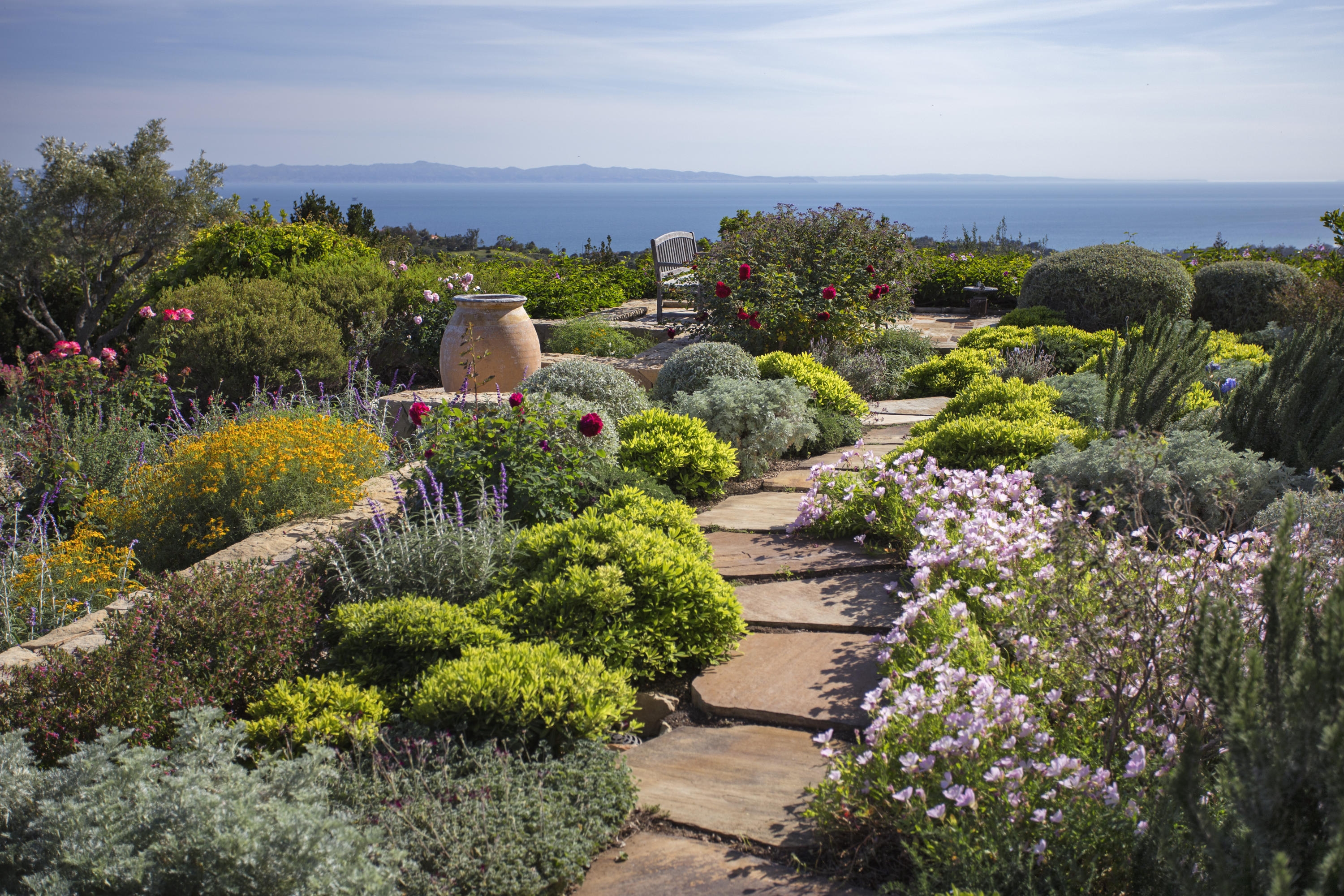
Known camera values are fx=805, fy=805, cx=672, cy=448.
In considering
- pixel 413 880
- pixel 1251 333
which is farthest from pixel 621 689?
pixel 1251 333

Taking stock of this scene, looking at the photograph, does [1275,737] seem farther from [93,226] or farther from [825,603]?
[93,226]

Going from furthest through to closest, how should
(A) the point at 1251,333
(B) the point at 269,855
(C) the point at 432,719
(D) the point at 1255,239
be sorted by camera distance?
(D) the point at 1255,239 < (A) the point at 1251,333 < (C) the point at 432,719 < (B) the point at 269,855

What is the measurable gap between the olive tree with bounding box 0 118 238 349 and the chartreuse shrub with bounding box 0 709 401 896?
11.7 m

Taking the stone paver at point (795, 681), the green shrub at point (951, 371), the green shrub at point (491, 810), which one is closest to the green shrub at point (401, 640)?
the green shrub at point (491, 810)

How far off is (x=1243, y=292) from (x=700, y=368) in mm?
8274

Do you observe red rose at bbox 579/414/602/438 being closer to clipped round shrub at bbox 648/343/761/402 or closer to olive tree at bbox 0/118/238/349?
clipped round shrub at bbox 648/343/761/402

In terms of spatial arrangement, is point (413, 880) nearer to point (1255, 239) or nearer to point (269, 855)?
point (269, 855)

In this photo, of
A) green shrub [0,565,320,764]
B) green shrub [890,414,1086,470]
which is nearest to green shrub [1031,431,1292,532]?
green shrub [890,414,1086,470]

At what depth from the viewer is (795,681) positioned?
2838mm

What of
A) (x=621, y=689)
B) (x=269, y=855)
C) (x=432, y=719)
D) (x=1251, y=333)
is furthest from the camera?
(x=1251, y=333)

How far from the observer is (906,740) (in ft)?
6.74

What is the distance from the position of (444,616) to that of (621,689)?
670mm

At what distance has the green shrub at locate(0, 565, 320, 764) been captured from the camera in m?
2.29

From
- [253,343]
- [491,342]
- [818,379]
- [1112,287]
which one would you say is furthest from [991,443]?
[253,343]
